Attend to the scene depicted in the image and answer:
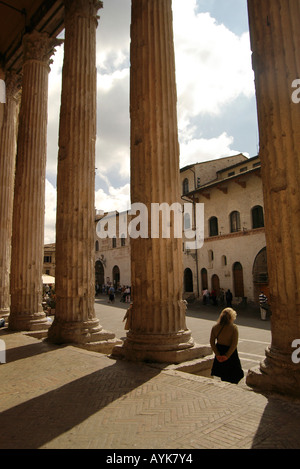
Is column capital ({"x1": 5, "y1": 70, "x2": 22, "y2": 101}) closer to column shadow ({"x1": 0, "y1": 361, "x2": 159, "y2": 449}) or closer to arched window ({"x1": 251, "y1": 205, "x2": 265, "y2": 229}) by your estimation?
column shadow ({"x1": 0, "y1": 361, "x2": 159, "y2": 449})

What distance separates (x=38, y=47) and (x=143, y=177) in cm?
915

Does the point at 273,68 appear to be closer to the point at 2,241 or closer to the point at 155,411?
the point at 155,411

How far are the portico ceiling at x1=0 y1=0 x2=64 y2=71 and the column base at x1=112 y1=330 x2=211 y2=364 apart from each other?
11.5 metres

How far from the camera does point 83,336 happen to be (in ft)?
25.9

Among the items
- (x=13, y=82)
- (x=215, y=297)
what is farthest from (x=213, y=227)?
(x=13, y=82)

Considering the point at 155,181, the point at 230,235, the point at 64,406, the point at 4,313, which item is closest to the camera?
the point at 64,406

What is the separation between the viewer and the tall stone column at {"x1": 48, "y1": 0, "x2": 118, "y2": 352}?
26.6 feet

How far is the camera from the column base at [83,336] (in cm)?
779

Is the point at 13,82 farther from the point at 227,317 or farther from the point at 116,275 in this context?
the point at 116,275

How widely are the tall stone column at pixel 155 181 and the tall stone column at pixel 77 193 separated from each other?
226 centimetres

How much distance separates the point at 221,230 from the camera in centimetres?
Answer: 2798

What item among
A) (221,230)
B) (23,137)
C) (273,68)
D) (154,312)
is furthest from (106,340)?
(221,230)

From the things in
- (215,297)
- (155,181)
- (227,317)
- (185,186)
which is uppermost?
(185,186)
